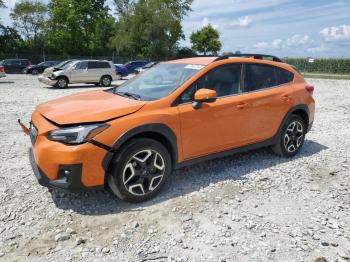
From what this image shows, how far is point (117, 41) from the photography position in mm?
55188

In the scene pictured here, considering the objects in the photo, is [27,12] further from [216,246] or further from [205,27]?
[216,246]

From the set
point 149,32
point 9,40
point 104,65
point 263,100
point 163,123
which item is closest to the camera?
point 163,123

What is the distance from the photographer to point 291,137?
19.1ft

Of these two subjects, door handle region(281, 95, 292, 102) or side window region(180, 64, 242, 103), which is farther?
door handle region(281, 95, 292, 102)

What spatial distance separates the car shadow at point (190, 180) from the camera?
4105mm

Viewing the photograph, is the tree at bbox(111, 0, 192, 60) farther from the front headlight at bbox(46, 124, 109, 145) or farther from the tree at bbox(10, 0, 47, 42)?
the front headlight at bbox(46, 124, 109, 145)

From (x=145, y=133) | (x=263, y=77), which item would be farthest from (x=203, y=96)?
(x=263, y=77)

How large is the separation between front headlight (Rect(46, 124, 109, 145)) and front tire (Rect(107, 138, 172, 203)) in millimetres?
378

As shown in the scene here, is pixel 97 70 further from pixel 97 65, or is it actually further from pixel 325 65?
pixel 325 65

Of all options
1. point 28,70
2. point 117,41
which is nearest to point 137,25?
point 117,41

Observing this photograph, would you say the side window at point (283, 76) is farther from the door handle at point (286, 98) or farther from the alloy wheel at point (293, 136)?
the alloy wheel at point (293, 136)

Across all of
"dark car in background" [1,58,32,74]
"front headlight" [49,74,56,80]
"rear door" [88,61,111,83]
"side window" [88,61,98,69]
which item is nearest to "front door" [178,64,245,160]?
"front headlight" [49,74,56,80]

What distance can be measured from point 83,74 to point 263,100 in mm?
16443

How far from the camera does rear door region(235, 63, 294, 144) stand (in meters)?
5.07
